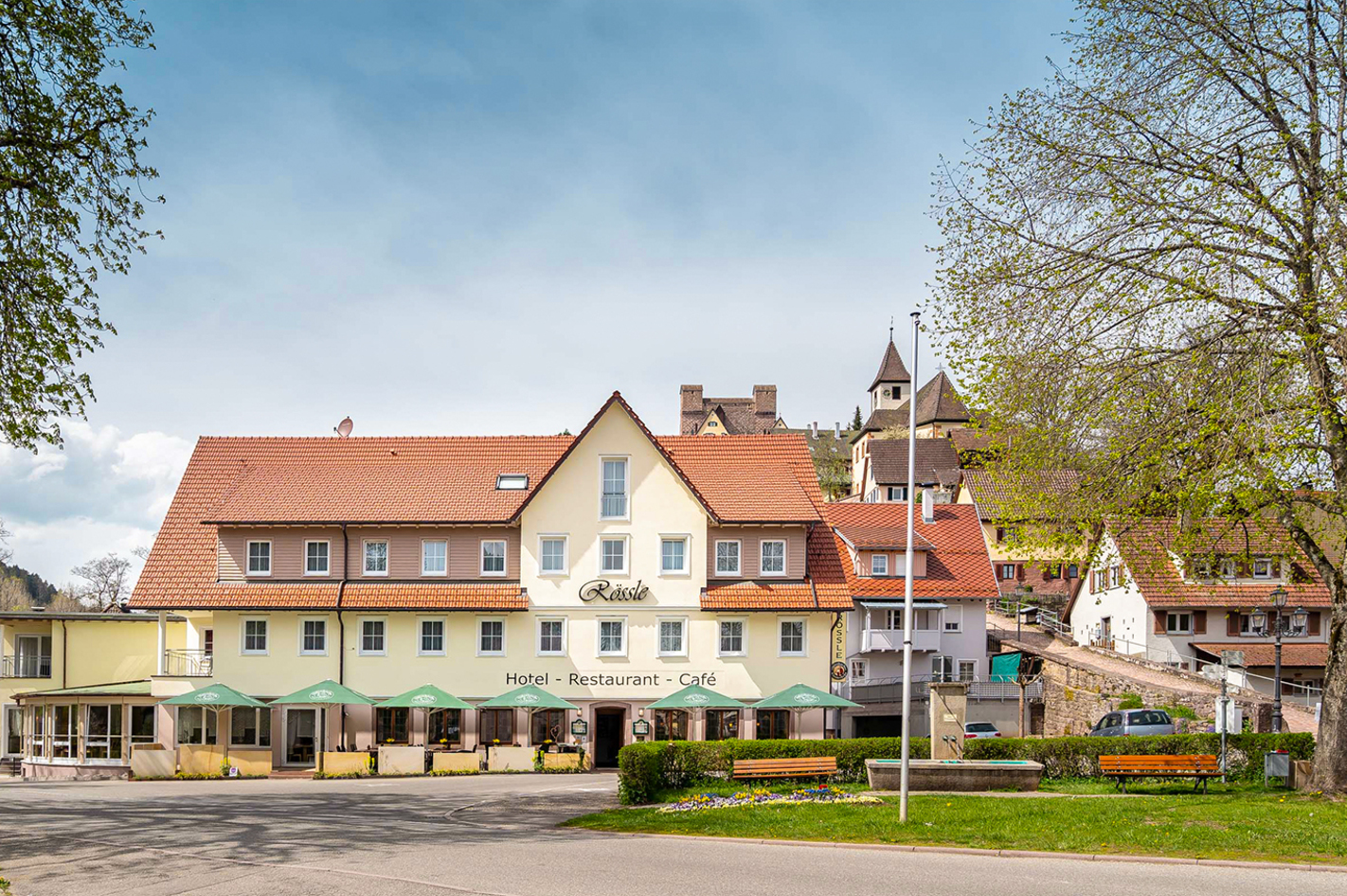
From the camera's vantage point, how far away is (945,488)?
311 ft

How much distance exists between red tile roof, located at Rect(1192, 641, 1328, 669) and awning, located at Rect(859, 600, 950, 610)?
11305 millimetres

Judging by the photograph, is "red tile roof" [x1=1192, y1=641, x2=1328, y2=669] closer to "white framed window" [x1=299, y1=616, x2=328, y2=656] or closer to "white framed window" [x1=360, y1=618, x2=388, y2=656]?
"white framed window" [x1=360, y1=618, x2=388, y2=656]

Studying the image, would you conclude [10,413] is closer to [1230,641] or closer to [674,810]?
[674,810]

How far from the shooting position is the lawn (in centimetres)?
1708

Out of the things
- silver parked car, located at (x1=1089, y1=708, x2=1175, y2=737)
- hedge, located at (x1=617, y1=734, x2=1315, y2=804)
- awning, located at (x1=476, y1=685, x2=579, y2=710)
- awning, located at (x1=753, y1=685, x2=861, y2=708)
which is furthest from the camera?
silver parked car, located at (x1=1089, y1=708, x2=1175, y2=737)

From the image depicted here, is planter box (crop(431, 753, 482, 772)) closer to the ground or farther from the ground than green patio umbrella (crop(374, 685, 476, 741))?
closer to the ground

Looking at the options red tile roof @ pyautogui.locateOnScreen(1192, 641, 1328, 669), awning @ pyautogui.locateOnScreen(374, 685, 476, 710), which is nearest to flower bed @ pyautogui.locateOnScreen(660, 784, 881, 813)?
awning @ pyautogui.locateOnScreen(374, 685, 476, 710)

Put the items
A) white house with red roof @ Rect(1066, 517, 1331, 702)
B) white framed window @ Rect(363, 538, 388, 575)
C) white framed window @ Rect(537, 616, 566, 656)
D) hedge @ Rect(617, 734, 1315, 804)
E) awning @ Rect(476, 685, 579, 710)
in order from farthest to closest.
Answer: white house with red roof @ Rect(1066, 517, 1331, 702) < white framed window @ Rect(363, 538, 388, 575) < white framed window @ Rect(537, 616, 566, 656) < awning @ Rect(476, 685, 579, 710) < hedge @ Rect(617, 734, 1315, 804)

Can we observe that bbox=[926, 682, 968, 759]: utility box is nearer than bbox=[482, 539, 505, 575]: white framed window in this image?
Yes

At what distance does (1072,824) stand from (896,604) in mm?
32638

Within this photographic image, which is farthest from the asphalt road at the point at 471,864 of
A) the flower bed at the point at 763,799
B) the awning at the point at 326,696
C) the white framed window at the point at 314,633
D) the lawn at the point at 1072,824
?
the white framed window at the point at 314,633

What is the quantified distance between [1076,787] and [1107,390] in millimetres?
9234

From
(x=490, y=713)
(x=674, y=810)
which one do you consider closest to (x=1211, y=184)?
(x=674, y=810)

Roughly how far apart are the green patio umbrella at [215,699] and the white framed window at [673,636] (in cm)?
1289
